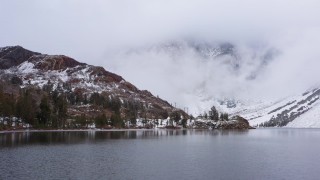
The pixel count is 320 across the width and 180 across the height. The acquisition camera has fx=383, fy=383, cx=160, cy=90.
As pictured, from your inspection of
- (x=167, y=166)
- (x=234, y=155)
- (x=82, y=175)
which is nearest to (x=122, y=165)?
(x=167, y=166)

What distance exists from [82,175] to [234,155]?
55014mm

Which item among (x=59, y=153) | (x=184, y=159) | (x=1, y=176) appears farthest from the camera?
(x=59, y=153)

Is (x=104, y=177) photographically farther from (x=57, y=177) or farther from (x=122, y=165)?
(x=122, y=165)

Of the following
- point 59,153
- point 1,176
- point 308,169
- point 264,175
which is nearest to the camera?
point 1,176

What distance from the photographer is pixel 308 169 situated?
88.9m

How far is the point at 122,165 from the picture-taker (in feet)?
304

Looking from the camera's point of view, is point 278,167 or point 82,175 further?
point 278,167

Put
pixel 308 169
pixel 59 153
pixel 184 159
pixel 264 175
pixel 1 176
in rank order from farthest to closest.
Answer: pixel 59 153 → pixel 184 159 → pixel 308 169 → pixel 264 175 → pixel 1 176

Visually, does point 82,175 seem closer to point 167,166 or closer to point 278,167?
point 167,166

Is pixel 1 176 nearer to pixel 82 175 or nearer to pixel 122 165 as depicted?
pixel 82 175

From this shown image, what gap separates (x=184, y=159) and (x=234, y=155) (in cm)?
1936

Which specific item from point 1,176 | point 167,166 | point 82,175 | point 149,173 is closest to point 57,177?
point 82,175

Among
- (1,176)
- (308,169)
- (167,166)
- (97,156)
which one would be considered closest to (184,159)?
(167,166)

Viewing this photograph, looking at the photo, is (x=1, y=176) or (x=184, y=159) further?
(x=184, y=159)
